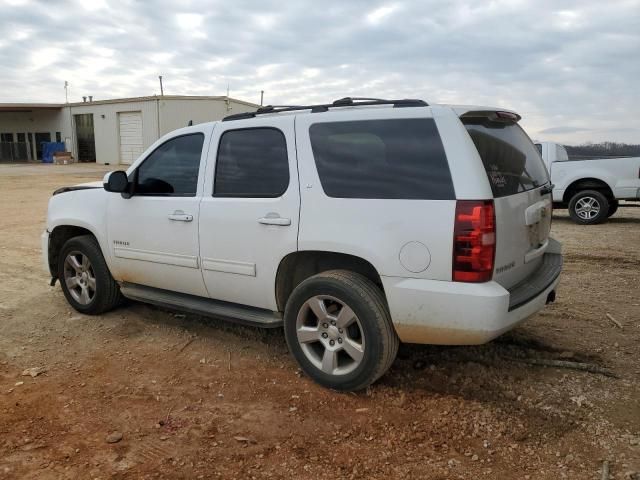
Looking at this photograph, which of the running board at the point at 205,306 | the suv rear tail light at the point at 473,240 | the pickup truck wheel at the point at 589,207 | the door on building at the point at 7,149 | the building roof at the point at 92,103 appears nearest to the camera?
the suv rear tail light at the point at 473,240

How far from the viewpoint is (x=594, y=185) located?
11188mm

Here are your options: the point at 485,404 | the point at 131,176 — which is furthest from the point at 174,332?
the point at 485,404

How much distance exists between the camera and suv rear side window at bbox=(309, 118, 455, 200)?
316 centimetres

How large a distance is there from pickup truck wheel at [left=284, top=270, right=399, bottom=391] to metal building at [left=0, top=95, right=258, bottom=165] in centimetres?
2865

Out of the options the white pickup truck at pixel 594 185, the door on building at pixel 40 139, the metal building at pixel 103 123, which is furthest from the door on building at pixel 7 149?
the white pickup truck at pixel 594 185

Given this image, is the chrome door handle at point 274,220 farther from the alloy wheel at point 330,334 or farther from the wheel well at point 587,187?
the wheel well at point 587,187

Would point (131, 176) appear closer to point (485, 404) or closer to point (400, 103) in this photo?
point (400, 103)

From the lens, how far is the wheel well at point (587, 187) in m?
11.2

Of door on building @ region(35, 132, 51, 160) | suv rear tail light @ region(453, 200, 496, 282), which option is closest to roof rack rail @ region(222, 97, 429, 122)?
suv rear tail light @ region(453, 200, 496, 282)

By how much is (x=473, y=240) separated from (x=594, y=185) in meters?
9.61

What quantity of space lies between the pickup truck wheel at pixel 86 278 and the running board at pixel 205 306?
23 centimetres

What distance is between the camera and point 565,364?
384cm

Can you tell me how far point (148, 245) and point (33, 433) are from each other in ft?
5.75

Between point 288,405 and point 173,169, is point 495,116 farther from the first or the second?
point 173,169
